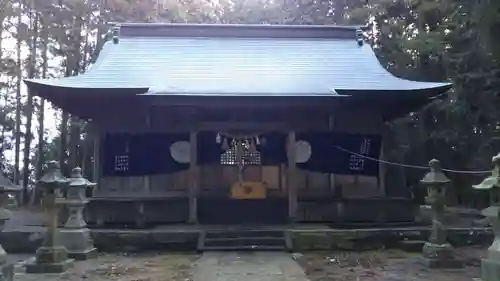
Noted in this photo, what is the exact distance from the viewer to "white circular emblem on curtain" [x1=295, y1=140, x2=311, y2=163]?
38.0ft

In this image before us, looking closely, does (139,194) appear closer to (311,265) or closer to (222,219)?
(222,219)

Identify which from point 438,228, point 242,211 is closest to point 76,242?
point 242,211

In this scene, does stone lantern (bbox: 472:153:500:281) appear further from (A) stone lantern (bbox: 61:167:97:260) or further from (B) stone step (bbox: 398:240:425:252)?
(A) stone lantern (bbox: 61:167:97:260)

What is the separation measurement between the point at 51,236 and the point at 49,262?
372 millimetres

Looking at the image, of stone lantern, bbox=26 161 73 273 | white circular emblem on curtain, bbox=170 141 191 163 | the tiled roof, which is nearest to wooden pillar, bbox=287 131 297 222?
the tiled roof

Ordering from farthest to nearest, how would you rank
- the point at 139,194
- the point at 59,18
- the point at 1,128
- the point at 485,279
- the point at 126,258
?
the point at 1,128
the point at 59,18
the point at 139,194
the point at 126,258
the point at 485,279

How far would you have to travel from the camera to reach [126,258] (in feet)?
29.7

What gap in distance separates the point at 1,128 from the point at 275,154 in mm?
17654

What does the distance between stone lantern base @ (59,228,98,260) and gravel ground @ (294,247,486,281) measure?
138 inches

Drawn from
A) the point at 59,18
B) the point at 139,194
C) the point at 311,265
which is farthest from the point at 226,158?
the point at 59,18

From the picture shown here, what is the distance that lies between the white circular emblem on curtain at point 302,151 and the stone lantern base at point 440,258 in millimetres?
4118

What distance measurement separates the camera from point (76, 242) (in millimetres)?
8711

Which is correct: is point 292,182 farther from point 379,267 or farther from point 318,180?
point 379,267

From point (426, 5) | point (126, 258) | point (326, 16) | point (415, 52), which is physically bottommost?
point (126, 258)
